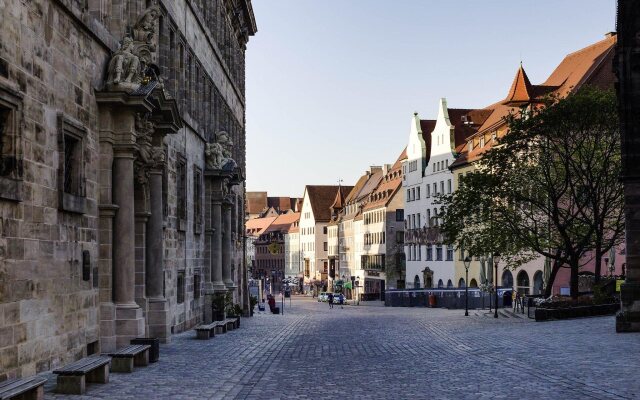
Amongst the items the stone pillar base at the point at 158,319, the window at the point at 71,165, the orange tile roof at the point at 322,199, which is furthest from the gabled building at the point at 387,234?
the window at the point at 71,165

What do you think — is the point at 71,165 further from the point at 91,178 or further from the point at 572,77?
the point at 572,77

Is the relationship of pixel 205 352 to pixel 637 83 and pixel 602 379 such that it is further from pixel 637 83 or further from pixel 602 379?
pixel 637 83

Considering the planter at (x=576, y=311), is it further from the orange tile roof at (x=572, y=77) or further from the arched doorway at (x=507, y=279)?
the arched doorway at (x=507, y=279)

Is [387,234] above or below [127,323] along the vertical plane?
above

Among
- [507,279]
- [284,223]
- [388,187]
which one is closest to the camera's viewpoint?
[507,279]

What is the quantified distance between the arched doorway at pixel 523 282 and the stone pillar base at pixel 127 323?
185ft

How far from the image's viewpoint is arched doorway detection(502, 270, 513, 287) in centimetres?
7688

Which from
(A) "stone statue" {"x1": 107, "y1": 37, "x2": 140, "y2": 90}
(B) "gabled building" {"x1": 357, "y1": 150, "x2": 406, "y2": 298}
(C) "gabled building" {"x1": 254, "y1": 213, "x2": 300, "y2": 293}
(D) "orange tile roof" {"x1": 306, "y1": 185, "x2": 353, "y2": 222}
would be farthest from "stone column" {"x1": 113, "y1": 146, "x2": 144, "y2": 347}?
(C) "gabled building" {"x1": 254, "y1": 213, "x2": 300, "y2": 293}

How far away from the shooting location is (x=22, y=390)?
11461mm

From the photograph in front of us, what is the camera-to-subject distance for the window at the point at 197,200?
33.6m

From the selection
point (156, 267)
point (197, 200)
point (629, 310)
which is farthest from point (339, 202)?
point (156, 267)

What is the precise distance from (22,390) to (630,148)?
72.1 ft

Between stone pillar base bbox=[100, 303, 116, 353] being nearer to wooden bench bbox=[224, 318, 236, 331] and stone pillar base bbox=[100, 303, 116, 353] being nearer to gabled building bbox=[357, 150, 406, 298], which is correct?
wooden bench bbox=[224, 318, 236, 331]

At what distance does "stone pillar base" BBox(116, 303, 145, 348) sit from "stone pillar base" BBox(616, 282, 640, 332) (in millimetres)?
14560
